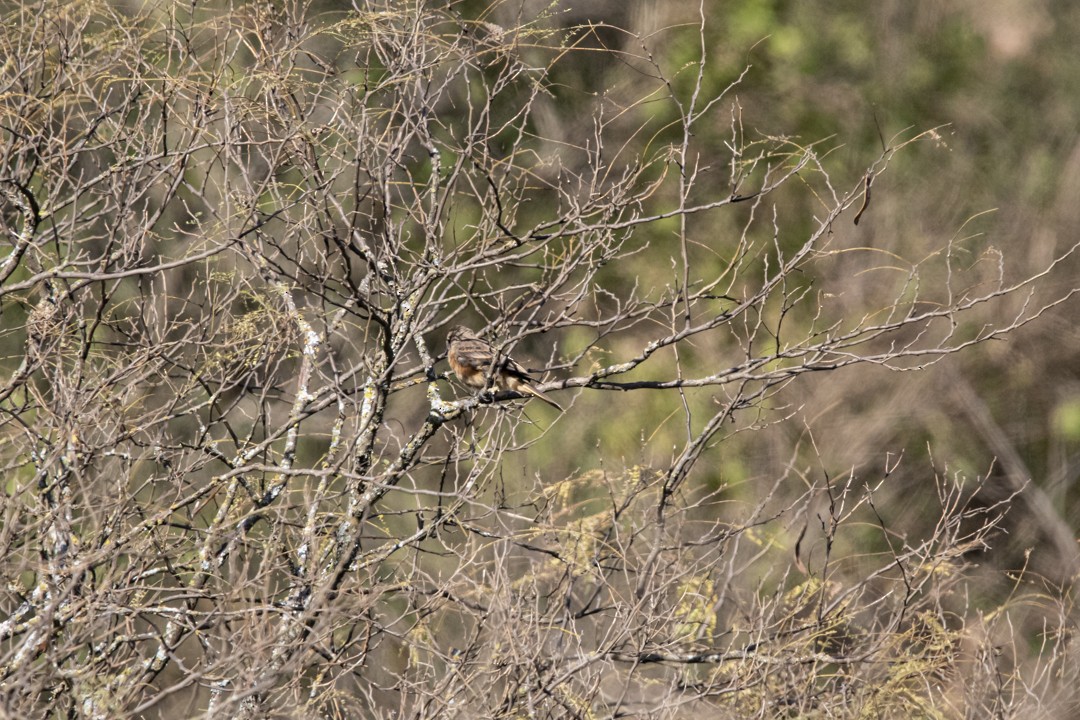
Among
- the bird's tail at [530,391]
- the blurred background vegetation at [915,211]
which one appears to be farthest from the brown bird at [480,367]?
the blurred background vegetation at [915,211]

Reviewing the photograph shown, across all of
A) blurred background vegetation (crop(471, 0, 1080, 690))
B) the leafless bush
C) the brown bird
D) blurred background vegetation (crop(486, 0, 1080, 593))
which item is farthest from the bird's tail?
blurred background vegetation (crop(486, 0, 1080, 593))

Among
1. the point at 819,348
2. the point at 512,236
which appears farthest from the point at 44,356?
the point at 819,348

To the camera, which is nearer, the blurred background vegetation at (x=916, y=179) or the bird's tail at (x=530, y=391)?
the bird's tail at (x=530, y=391)

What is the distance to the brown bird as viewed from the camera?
237 inches

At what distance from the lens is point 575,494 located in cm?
1183

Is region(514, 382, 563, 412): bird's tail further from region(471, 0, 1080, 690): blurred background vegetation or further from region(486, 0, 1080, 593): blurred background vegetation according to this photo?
region(486, 0, 1080, 593): blurred background vegetation

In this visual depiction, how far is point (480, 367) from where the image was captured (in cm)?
651

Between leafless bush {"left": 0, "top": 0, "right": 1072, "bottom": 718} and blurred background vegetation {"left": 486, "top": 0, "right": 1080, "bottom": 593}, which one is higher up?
leafless bush {"left": 0, "top": 0, "right": 1072, "bottom": 718}

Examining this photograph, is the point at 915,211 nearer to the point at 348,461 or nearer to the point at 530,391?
the point at 530,391

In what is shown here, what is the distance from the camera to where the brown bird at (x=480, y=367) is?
601 cm

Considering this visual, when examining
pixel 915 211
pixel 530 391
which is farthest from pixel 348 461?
pixel 915 211

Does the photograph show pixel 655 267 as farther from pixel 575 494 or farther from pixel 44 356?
pixel 44 356

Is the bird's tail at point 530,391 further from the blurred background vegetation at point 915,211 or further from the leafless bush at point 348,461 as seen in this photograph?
the blurred background vegetation at point 915,211

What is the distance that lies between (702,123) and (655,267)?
5.06ft
